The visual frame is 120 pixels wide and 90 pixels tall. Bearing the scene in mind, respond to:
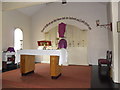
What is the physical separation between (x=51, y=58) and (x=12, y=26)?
13.1ft

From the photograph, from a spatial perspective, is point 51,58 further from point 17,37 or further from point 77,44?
point 17,37

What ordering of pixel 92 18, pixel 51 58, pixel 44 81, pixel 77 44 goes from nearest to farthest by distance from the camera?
pixel 44 81, pixel 51 58, pixel 92 18, pixel 77 44

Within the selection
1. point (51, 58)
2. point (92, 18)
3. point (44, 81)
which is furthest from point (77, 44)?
point (44, 81)

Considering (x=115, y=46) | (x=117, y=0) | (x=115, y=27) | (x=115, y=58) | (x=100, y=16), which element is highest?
(x=100, y=16)

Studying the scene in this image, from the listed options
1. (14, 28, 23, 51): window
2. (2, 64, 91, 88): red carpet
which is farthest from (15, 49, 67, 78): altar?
(14, 28, 23, 51): window

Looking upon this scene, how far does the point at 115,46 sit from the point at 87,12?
4.17 m

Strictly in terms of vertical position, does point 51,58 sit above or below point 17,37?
below

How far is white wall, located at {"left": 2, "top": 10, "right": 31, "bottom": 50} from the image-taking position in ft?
19.5

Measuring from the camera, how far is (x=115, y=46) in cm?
309

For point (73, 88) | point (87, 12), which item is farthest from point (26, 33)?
point (73, 88)

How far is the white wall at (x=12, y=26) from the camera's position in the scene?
5943 mm

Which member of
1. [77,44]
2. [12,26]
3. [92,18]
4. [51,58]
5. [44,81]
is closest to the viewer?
[44,81]

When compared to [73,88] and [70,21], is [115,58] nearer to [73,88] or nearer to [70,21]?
[73,88]

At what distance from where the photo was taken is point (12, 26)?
6445 millimetres
